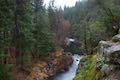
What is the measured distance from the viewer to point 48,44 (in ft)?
126

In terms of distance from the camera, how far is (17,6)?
26.7 m

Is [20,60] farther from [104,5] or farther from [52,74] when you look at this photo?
[104,5]

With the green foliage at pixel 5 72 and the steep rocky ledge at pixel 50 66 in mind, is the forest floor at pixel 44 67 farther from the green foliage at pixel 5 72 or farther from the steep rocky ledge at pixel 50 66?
the green foliage at pixel 5 72

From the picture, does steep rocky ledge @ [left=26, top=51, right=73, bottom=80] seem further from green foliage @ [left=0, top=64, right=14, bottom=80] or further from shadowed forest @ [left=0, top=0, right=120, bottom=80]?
green foliage @ [left=0, top=64, right=14, bottom=80]

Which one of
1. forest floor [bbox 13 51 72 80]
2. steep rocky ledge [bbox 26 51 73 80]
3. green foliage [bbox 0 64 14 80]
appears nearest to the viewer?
green foliage [bbox 0 64 14 80]

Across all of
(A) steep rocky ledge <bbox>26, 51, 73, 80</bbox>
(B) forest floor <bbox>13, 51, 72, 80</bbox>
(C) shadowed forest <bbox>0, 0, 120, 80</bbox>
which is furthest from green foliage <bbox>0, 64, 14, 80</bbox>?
(A) steep rocky ledge <bbox>26, 51, 73, 80</bbox>

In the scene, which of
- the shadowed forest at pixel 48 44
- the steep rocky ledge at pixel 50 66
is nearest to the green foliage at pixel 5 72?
the shadowed forest at pixel 48 44

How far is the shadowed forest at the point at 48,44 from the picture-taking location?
22.1 ft

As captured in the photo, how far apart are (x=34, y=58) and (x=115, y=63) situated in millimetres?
31629

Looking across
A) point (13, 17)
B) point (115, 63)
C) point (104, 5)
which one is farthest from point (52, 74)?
point (115, 63)

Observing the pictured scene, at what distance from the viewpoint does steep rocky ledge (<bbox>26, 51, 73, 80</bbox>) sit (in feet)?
103

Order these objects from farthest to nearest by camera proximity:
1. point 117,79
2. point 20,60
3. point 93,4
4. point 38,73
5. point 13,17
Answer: point 38,73 → point 20,60 → point 13,17 → point 93,4 → point 117,79

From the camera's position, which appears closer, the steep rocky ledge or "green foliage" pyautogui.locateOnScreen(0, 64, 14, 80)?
"green foliage" pyautogui.locateOnScreen(0, 64, 14, 80)

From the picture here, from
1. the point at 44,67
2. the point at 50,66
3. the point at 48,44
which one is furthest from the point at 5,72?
the point at 48,44
